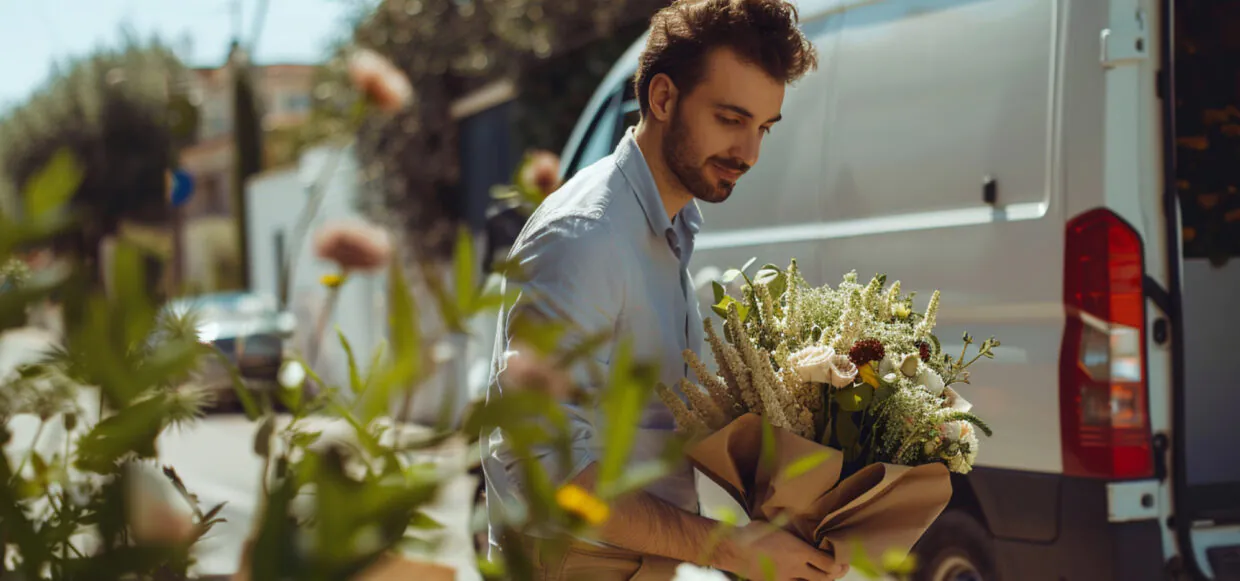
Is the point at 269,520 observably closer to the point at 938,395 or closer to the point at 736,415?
the point at 736,415

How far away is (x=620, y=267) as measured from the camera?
1.87 metres

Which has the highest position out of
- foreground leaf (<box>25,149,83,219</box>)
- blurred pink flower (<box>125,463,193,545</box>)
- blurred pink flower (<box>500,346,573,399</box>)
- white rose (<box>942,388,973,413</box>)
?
foreground leaf (<box>25,149,83,219</box>)

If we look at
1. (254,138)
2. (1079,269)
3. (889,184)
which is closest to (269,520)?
(1079,269)

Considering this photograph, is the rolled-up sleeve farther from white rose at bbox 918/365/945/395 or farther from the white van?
the white van

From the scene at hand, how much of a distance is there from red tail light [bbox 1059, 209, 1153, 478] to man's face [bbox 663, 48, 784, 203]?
1.58 meters

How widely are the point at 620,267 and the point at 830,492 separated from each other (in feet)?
1.38

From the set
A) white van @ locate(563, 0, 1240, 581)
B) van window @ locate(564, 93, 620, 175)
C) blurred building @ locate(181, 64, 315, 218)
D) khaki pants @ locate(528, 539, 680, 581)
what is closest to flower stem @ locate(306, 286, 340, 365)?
Result: khaki pants @ locate(528, 539, 680, 581)

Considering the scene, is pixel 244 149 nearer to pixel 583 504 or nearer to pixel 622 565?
pixel 622 565

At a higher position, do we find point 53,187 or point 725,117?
point 725,117

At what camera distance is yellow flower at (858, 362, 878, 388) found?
5.78ft

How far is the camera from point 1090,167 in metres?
3.26

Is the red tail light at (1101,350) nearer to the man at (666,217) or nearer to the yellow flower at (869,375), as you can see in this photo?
the man at (666,217)

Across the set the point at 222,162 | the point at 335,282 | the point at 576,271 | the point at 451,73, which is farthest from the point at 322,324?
the point at 222,162

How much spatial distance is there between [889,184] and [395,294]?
3.12 metres
